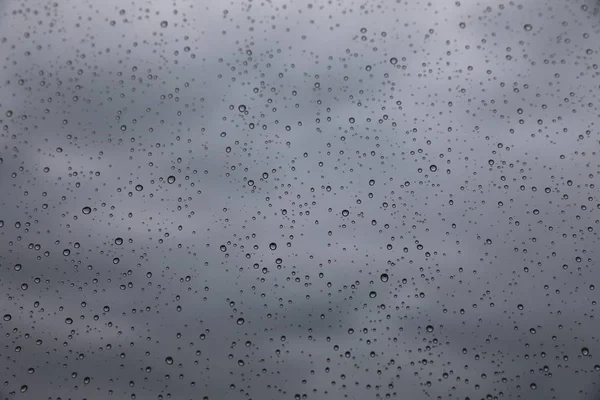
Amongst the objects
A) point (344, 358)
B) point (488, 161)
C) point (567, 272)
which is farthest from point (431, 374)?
point (488, 161)

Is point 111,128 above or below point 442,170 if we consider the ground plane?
below

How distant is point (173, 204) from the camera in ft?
9.05

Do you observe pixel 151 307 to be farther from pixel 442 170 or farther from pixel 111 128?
pixel 442 170

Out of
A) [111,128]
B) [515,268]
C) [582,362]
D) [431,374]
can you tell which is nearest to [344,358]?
[431,374]

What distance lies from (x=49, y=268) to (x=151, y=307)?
1.75ft

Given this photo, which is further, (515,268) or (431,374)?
(515,268)

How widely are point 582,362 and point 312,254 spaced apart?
1429mm

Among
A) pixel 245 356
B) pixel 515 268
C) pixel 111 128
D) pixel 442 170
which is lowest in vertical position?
pixel 245 356

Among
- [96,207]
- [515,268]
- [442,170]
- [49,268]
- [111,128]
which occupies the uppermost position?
[442,170]

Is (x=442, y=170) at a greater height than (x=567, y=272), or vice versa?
(x=442, y=170)

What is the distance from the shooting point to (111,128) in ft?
8.93

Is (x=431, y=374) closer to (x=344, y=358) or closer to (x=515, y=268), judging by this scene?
(x=344, y=358)

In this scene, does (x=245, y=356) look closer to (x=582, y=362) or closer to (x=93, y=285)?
(x=93, y=285)

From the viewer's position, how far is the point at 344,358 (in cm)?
255
